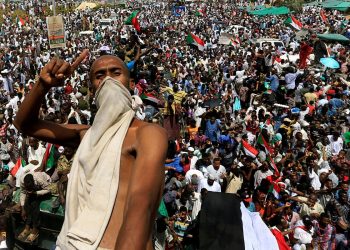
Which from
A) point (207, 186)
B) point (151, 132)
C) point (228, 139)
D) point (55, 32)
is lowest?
point (228, 139)

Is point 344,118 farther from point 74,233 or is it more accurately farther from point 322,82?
point 74,233

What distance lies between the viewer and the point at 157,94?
36.0ft

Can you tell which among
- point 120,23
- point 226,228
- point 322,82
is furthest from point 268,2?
point 226,228

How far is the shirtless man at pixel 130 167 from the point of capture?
1.13 metres

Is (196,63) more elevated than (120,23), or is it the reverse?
(196,63)

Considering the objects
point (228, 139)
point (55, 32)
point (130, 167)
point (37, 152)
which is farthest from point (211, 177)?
point (55, 32)

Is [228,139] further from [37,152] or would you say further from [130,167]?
[130,167]

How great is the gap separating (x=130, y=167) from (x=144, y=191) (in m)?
0.16

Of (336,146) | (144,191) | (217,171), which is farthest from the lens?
(336,146)

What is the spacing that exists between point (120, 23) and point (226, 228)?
26.9 metres

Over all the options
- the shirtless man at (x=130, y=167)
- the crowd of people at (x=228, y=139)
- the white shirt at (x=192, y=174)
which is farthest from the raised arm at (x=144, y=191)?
the white shirt at (x=192, y=174)

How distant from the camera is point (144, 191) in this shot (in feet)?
3.77

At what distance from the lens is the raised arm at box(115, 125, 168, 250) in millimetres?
1118

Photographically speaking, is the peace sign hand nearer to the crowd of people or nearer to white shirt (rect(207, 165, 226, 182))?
the crowd of people
